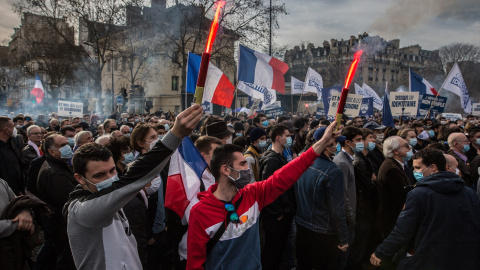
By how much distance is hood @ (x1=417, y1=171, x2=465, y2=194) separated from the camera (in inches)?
123

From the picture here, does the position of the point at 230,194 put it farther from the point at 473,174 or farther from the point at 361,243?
the point at 473,174

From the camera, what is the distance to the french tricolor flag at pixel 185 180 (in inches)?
133

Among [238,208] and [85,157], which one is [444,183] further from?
[85,157]

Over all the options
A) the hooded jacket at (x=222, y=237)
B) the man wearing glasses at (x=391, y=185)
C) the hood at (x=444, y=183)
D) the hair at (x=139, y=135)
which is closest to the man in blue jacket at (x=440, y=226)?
the hood at (x=444, y=183)

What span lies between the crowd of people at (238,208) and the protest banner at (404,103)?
606cm

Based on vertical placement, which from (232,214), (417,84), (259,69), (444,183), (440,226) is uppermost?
(259,69)

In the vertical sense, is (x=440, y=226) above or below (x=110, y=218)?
below

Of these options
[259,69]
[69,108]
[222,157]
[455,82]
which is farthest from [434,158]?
[69,108]

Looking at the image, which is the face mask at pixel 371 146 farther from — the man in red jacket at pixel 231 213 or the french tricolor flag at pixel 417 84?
the french tricolor flag at pixel 417 84

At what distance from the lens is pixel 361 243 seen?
512 cm

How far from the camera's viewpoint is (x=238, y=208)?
269 centimetres

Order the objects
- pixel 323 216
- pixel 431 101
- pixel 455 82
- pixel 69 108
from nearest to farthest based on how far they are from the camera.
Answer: pixel 323 216
pixel 431 101
pixel 455 82
pixel 69 108

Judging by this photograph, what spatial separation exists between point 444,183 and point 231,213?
1954 mm

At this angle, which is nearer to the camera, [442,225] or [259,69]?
[442,225]
